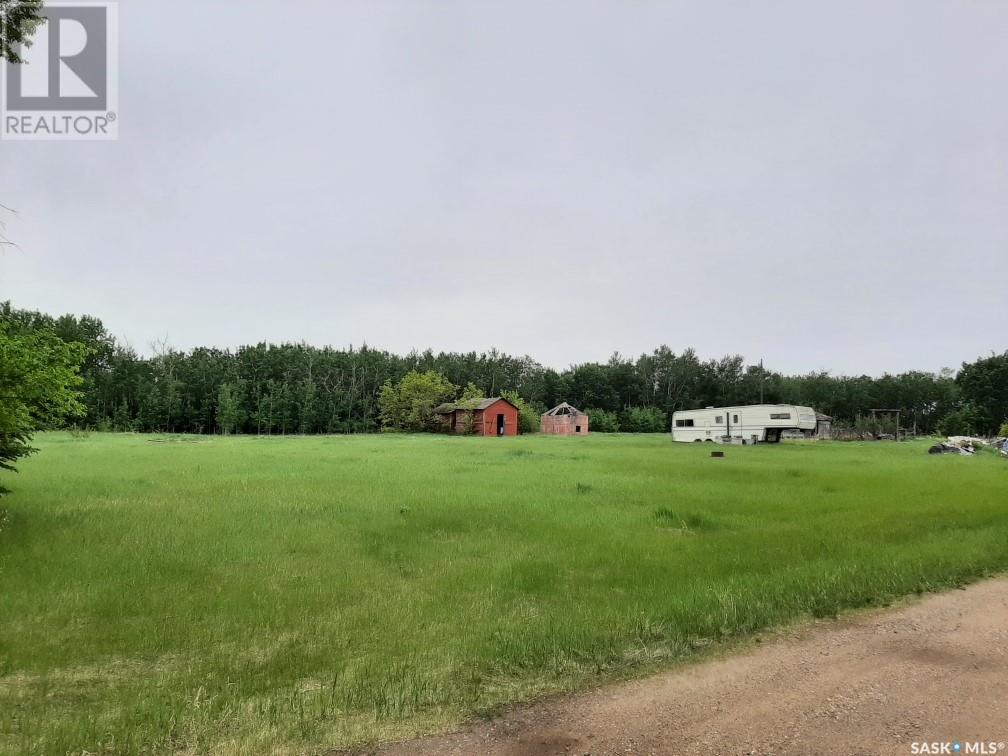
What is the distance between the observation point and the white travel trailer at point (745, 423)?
45188mm

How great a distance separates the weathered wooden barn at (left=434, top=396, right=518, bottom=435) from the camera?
71488mm

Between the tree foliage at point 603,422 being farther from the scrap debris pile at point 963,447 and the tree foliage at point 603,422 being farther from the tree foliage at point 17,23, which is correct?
the tree foliage at point 17,23

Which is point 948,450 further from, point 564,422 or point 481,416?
point 481,416

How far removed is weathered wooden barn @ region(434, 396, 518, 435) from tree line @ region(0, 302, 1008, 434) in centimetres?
526

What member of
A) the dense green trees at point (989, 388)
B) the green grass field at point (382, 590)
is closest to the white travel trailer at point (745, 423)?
the green grass field at point (382, 590)

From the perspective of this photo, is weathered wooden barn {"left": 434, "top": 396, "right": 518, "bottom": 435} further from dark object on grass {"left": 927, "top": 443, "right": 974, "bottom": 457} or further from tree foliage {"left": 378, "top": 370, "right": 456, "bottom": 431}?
dark object on grass {"left": 927, "top": 443, "right": 974, "bottom": 457}

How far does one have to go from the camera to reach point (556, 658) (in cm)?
579

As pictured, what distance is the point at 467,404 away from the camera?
244 ft

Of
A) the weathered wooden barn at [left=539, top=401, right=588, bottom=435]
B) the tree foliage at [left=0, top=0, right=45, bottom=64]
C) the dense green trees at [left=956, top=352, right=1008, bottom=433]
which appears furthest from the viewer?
the dense green trees at [left=956, top=352, right=1008, bottom=433]

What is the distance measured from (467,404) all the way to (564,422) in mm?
14099

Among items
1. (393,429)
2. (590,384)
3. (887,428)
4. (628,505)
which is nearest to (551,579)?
(628,505)

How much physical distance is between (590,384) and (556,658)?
99.4 metres

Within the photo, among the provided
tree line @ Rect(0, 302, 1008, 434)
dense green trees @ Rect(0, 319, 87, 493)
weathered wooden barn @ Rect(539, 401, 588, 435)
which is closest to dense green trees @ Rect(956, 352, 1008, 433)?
tree line @ Rect(0, 302, 1008, 434)

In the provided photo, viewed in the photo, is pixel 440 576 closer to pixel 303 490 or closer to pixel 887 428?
pixel 303 490
